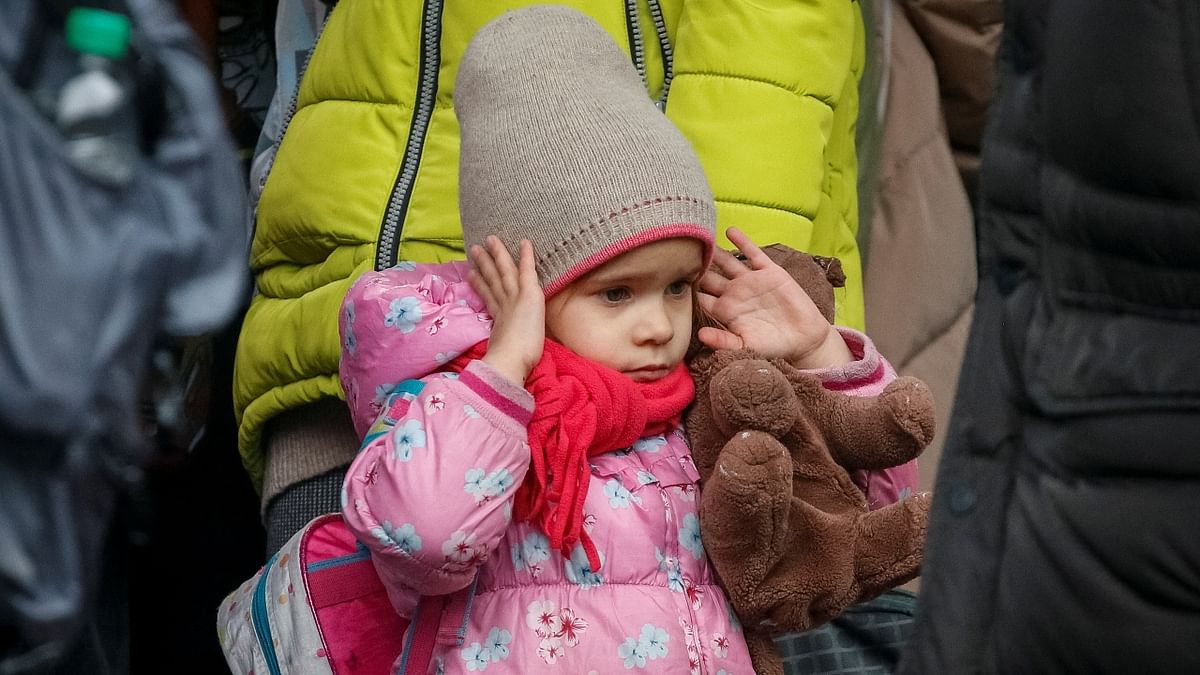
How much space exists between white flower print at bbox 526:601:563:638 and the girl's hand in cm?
19

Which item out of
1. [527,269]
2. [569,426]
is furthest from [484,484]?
[527,269]

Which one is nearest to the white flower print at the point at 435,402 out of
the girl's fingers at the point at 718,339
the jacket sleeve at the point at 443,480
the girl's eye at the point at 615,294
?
the jacket sleeve at the point at 443,480

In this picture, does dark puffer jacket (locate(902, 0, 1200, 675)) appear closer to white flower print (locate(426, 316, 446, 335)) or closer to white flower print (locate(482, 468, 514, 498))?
white flower print (locate(482, 468, 514, 498))

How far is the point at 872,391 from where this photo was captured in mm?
1312

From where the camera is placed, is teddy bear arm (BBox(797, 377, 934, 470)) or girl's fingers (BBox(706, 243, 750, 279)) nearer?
teddy bear arm (BBox(797, 377, 934, 470))

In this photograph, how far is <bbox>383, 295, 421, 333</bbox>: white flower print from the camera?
1164 mm

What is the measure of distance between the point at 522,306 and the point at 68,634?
2.08 feet

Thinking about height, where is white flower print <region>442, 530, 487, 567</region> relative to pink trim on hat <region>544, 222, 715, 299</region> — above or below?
below

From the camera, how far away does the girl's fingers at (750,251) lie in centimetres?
135

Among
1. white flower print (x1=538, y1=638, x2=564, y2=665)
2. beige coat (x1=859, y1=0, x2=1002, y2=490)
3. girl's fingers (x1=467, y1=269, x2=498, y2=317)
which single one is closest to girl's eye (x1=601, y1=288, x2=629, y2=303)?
girl's fingers (x1=467, y1=269, x2=498, y2=317)

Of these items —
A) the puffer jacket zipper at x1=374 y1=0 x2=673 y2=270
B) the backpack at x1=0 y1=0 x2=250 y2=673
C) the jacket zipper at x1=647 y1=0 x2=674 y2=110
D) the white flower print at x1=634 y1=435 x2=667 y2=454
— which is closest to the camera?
the backpack at x1=0 y1=0 x2=250 y2=673

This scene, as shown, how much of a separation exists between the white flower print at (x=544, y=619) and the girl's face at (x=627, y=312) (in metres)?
0.22

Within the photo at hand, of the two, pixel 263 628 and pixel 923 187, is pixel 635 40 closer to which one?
pixel 923 187

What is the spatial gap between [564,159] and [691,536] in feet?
1.18
